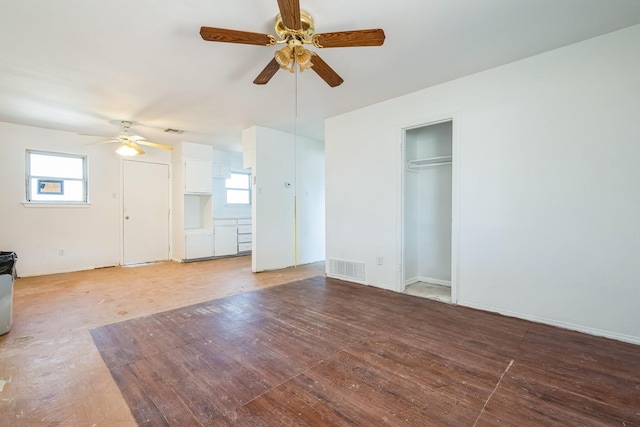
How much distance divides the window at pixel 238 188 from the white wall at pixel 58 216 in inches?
91.5

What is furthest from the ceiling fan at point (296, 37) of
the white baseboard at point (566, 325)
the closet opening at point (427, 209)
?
the white baseboard at point (566, 325)

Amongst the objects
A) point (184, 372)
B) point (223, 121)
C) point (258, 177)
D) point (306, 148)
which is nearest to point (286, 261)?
point (258, 177)

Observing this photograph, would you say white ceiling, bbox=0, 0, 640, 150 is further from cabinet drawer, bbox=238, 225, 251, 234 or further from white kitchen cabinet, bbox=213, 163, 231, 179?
→ cabinet drawer, bbox=238, 225, 251, 234

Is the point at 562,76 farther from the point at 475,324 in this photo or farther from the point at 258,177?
the point at 258,177

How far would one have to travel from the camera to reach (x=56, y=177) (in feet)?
16.9

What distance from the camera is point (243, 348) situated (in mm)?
2350

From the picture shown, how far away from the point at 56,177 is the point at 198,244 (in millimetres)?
2760

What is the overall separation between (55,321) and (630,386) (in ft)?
16.0

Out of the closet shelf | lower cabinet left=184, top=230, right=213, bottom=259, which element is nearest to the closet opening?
the closet shelf

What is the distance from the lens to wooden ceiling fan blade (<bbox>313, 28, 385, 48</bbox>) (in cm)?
200

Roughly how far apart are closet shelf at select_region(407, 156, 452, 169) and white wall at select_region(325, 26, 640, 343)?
0.59m

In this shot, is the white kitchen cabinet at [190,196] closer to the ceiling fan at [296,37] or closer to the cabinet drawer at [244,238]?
the cabinet drawer at [244,238]

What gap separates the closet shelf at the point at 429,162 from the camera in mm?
3910

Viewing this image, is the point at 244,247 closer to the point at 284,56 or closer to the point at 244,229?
the point at 244,229
